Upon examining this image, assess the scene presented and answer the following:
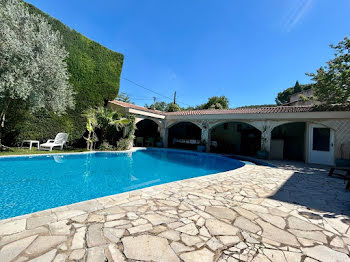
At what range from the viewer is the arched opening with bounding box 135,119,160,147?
18031 mm

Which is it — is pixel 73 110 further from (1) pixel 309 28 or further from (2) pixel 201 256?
(1) pixel 309 28

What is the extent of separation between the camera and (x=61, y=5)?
12164 millimetres

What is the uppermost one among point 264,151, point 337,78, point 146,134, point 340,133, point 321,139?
point 337,78

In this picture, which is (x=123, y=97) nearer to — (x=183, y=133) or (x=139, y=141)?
(x=183, y=133)

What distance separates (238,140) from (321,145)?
704cm

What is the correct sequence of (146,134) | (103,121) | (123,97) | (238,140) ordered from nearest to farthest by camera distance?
(103,121) < (238,140) < (146,134) < (123,97)

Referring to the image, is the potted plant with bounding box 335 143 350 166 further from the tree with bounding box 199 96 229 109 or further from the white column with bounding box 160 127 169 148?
the tree with bounding box 199 96 229 109

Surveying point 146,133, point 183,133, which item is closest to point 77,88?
point 146,133

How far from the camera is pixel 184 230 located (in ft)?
8.50

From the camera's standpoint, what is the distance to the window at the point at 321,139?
10.5m

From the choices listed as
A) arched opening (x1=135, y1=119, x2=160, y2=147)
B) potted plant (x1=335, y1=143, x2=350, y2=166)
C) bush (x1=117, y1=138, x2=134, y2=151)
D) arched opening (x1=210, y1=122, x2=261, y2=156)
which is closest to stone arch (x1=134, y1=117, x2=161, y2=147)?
arched opening (x1=135, y1=119, x2=160, y2=147)

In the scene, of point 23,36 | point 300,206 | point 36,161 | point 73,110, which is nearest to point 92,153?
point 36,161

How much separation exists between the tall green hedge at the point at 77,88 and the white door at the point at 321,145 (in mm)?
17447

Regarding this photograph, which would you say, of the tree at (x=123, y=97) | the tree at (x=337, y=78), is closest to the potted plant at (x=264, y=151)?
the tree at (x=337, y=78)
